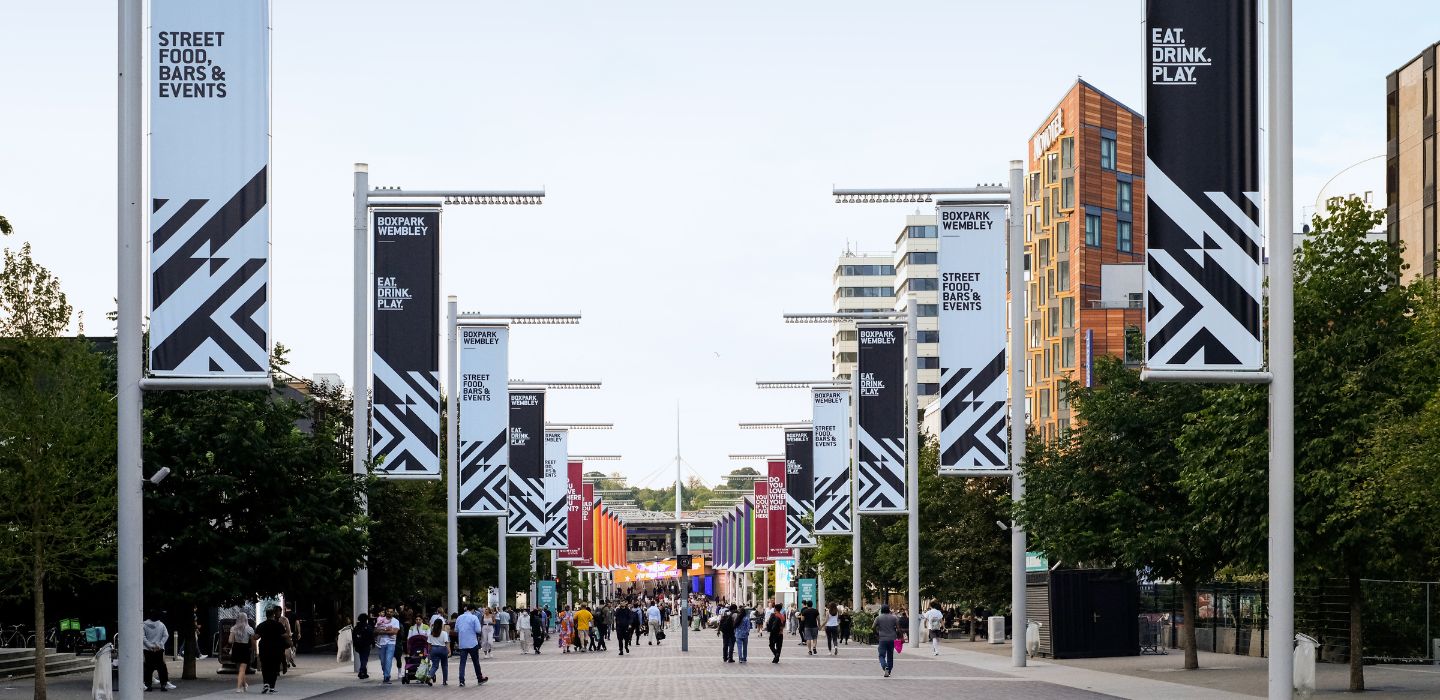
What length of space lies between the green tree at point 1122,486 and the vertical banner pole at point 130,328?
23.1m

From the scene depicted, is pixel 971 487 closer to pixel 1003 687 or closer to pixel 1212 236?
pixel 1003 687

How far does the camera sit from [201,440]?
35000mm

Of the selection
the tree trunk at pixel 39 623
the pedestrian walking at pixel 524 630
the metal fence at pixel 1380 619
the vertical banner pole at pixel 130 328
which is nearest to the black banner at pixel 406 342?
the tree trunk at pixel 39 623

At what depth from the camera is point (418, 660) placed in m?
36.8

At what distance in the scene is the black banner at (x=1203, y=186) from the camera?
53.4ft

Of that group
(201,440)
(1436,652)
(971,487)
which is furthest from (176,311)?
(971,487)

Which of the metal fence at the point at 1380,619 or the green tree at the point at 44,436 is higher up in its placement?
the green tree at the point at 44,436

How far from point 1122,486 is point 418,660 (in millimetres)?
14641

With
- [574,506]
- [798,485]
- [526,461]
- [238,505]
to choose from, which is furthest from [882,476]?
[574,506]

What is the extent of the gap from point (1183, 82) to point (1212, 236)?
1.42 meters

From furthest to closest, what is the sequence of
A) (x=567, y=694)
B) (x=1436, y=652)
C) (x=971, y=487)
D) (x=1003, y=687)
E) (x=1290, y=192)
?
(x=971, y=487)
(x=1436, y=652)
(x=1003, y=687)
(x=567, y=694)
(x=1290, y=192)

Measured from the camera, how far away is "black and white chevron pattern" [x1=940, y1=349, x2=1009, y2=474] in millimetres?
36875

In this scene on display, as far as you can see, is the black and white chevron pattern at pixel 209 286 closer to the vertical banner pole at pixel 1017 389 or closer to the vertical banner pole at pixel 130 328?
the vertical banner pole at pixel 130 328

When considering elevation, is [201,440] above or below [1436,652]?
above
